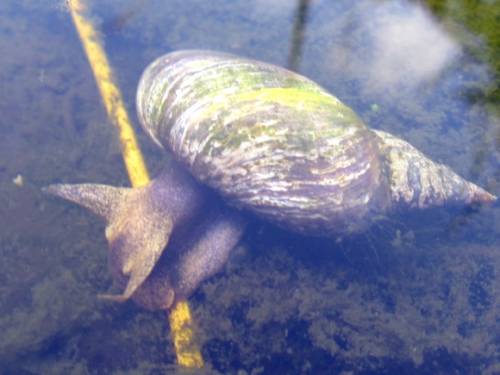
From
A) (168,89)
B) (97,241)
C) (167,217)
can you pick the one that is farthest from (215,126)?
(97,241)

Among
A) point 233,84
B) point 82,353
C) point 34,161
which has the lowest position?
point 82,353

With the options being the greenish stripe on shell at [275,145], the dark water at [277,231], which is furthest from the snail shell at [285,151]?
the dark water at [277,231]

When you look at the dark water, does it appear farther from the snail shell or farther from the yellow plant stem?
the snail shell

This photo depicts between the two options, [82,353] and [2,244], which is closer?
[82,353]

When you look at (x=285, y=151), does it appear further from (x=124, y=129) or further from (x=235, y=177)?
(x=124, y=129)

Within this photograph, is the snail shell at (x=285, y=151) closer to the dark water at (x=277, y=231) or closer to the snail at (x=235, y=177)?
the snail at (x=235, y=177)

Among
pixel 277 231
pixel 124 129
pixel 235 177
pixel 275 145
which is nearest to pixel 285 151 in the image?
pixel 275 145

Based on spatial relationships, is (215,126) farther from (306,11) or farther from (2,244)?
(306,11)

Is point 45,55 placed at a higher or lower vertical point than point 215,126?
lower

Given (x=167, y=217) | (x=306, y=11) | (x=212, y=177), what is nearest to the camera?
(x=212, y=177)
